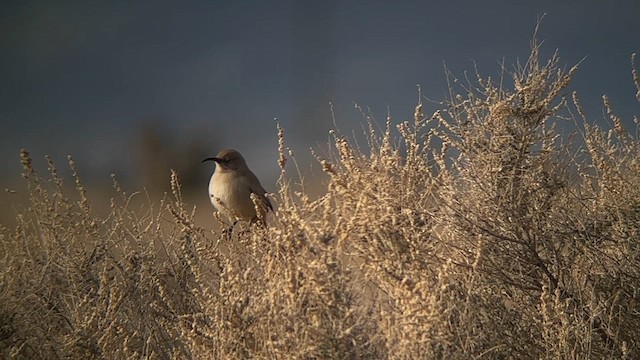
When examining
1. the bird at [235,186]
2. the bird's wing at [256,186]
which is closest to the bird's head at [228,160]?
the bird at [235,186]

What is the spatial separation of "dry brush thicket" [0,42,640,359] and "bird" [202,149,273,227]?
104cm

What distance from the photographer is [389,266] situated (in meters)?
3.81

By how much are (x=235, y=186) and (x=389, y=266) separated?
105 inches

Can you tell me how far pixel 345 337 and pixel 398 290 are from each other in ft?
1.69

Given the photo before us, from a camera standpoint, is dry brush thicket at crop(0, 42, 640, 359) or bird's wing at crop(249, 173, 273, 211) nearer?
dry brush thicket at crop(0, 42, 640, 359)

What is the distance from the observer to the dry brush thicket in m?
3.30

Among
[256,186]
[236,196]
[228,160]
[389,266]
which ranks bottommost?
[389,266]

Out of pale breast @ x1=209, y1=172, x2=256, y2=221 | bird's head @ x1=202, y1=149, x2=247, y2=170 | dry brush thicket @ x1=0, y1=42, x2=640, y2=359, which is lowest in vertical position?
dry brush thicket @ x1=0, y1=42, x2=640, y2=359

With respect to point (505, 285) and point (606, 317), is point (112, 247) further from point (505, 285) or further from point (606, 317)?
point (606, 317)

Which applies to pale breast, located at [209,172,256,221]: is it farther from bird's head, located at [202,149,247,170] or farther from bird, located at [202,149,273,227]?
bird's head, located at [202,149,247,170]

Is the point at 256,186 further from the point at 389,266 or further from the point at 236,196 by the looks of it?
the point at 389,266

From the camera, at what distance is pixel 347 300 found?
3244 millimetres

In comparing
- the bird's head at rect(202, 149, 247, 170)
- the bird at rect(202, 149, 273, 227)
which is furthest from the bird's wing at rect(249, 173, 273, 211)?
the bird's head at rect(202, 149, 247, 170)

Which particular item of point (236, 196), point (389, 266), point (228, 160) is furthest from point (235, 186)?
point (389, 266)
